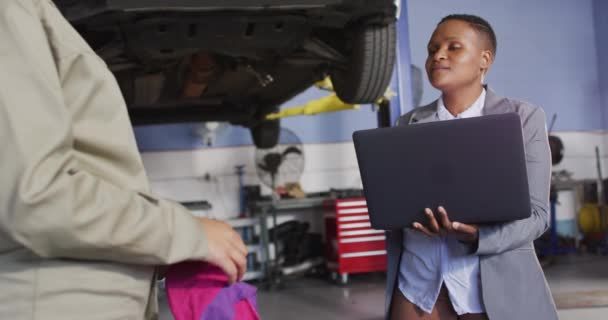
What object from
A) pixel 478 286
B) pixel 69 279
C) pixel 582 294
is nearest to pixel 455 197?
pixel 478 286

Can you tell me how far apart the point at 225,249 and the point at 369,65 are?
200 centimetres

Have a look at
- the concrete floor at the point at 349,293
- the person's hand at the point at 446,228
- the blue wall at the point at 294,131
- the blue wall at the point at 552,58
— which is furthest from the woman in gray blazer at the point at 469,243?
the blue wall at the point at 552,58

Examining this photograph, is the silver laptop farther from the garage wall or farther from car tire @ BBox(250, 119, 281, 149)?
the garage wall

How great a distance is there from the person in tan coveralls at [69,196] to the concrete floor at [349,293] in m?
2.51

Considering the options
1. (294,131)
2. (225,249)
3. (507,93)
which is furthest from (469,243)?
(507,93)

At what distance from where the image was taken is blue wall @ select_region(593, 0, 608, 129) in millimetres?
6309

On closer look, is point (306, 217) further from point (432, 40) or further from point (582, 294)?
point (432, 40)

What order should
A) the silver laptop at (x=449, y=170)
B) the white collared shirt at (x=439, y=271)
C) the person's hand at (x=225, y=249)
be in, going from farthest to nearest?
the white collared shirt at (x=439, y=271), the silver laptop at (x=449, y=170), the person's hand at (x=225, y=249)

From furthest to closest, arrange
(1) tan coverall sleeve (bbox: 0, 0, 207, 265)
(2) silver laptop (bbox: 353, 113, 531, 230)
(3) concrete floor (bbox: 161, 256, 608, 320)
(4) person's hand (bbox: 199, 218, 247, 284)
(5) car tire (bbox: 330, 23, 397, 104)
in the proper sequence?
(3) concrete floor (bbox: 161, 256, 608, 320)
(5) car tire (bbox: 330, 23, 397, 104)
(2) silver laptop (bbox: 353, 113, 531, 230)
(4) person's hand (bbox: 199, 218, 247, 284)
(1) tan coverall sleeve (bbox: 0, 0, 207, 265)

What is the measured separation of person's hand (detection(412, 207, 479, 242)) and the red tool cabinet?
3.38 metres

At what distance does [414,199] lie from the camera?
117cm

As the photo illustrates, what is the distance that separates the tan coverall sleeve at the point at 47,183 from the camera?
1.84 feet

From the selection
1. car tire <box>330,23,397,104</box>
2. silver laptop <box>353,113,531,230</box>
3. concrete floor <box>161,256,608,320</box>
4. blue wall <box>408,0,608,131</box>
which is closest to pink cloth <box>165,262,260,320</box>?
silver laptop <box>353,113,531,230</box>

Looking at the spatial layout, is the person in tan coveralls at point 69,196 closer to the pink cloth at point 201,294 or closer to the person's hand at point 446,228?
the pink cloth at point 201,294
